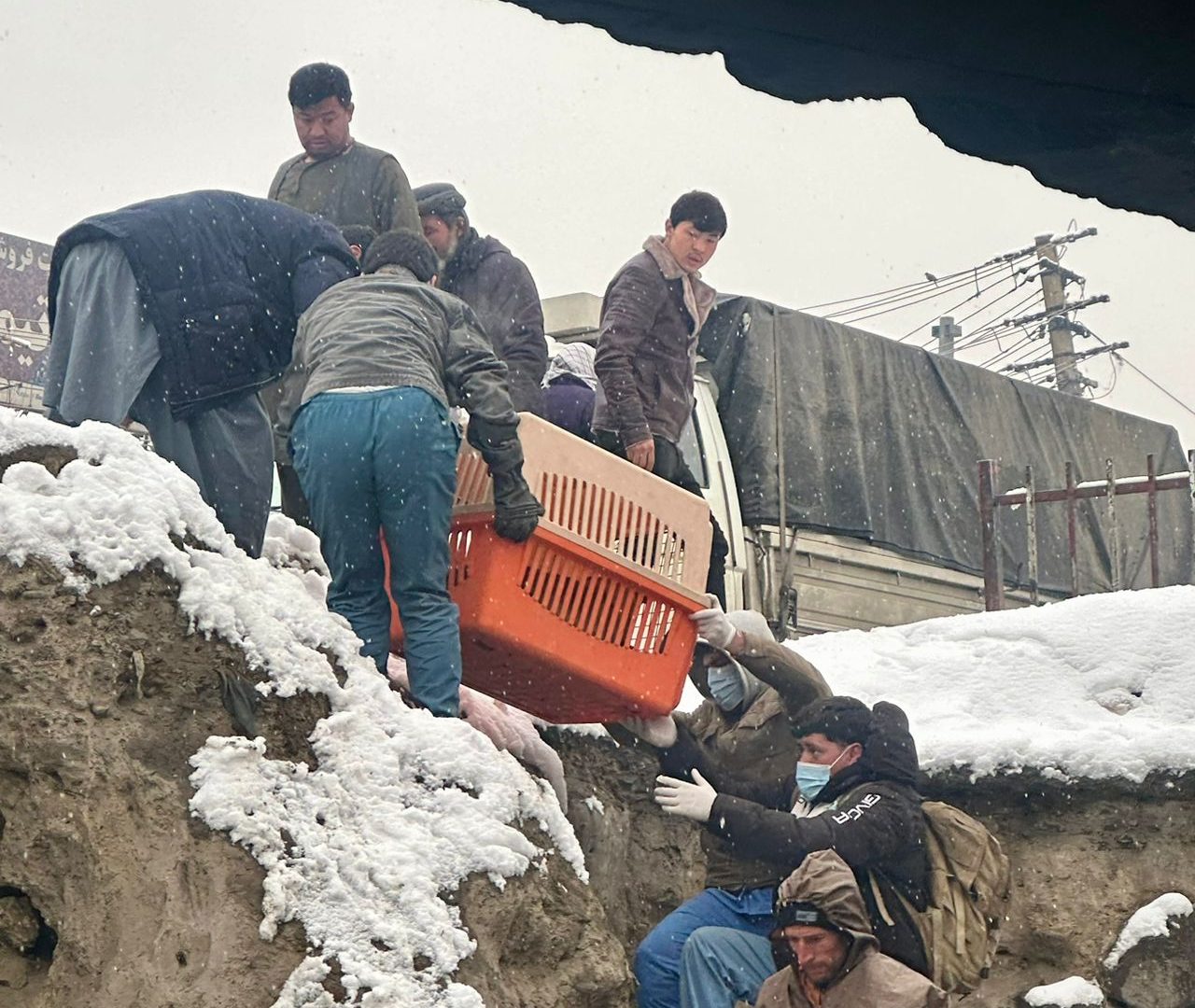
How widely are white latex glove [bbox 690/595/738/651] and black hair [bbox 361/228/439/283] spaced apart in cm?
127

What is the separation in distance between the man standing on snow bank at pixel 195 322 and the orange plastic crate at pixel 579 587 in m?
0.68

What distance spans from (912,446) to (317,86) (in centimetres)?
714

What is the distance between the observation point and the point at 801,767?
18.4 ft

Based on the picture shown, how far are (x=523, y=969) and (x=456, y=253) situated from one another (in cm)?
305

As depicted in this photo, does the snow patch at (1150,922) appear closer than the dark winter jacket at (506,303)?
No

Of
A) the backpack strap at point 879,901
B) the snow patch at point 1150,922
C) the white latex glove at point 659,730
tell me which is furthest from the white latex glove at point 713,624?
the snow patch at point 1150,922

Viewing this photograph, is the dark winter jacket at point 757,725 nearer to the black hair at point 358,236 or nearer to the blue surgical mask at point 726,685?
the blue surgical mask at point 726,685

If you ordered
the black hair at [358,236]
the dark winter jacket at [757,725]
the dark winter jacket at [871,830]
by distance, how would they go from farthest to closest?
the black hair at [358,236], the dark winter jacket at [757,725], the dark winter jacket at [871,830]

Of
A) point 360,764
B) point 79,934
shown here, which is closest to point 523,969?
point 360,764

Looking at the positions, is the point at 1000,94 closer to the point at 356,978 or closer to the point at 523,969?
the point at 356,978

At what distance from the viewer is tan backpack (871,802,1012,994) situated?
5.32 meters

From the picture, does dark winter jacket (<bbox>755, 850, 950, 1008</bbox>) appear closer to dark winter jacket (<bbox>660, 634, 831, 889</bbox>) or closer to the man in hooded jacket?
the man in hooded jacket

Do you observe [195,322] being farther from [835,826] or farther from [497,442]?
[835,826]

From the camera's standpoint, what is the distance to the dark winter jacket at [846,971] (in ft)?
16.4
